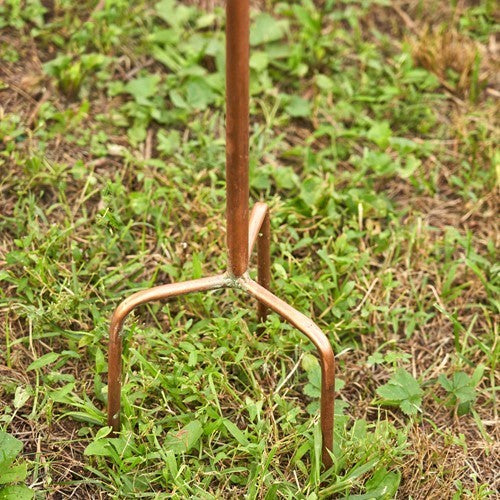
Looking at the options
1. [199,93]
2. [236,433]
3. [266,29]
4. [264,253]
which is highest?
[266,29]

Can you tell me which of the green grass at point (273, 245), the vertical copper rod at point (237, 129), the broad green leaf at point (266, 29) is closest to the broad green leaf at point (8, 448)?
the green grass at point (273, 245)

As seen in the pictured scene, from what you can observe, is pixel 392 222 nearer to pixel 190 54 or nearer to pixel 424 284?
pixel 424 284

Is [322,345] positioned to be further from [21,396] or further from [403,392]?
[21,396]

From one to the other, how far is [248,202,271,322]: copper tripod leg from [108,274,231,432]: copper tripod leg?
0.47 ft

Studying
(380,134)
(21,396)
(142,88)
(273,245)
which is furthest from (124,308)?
(380,134)

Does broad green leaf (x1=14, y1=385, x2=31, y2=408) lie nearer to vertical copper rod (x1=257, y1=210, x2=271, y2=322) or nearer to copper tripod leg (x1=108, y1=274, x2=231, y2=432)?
copper tripod leg (x1=108, y1=274, x2=231, y2=432)

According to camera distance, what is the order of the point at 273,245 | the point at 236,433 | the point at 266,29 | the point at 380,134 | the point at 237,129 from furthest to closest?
the point at 266,29, the point at 380,134, the point at 273,245, the point at 236,433, the point at 237,129

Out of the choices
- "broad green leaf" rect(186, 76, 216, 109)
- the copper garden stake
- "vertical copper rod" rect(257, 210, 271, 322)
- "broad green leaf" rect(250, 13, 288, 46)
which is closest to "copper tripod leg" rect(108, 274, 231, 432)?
the copper garden stake

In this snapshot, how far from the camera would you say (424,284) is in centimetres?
264

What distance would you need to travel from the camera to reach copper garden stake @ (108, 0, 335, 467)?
1774 mm

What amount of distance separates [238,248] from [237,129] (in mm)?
314

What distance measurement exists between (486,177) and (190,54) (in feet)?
3.89

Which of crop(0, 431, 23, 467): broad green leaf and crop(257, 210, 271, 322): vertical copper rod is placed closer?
crop(0, 431, 23, 467): broad green leaf

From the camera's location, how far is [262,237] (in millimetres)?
2256
